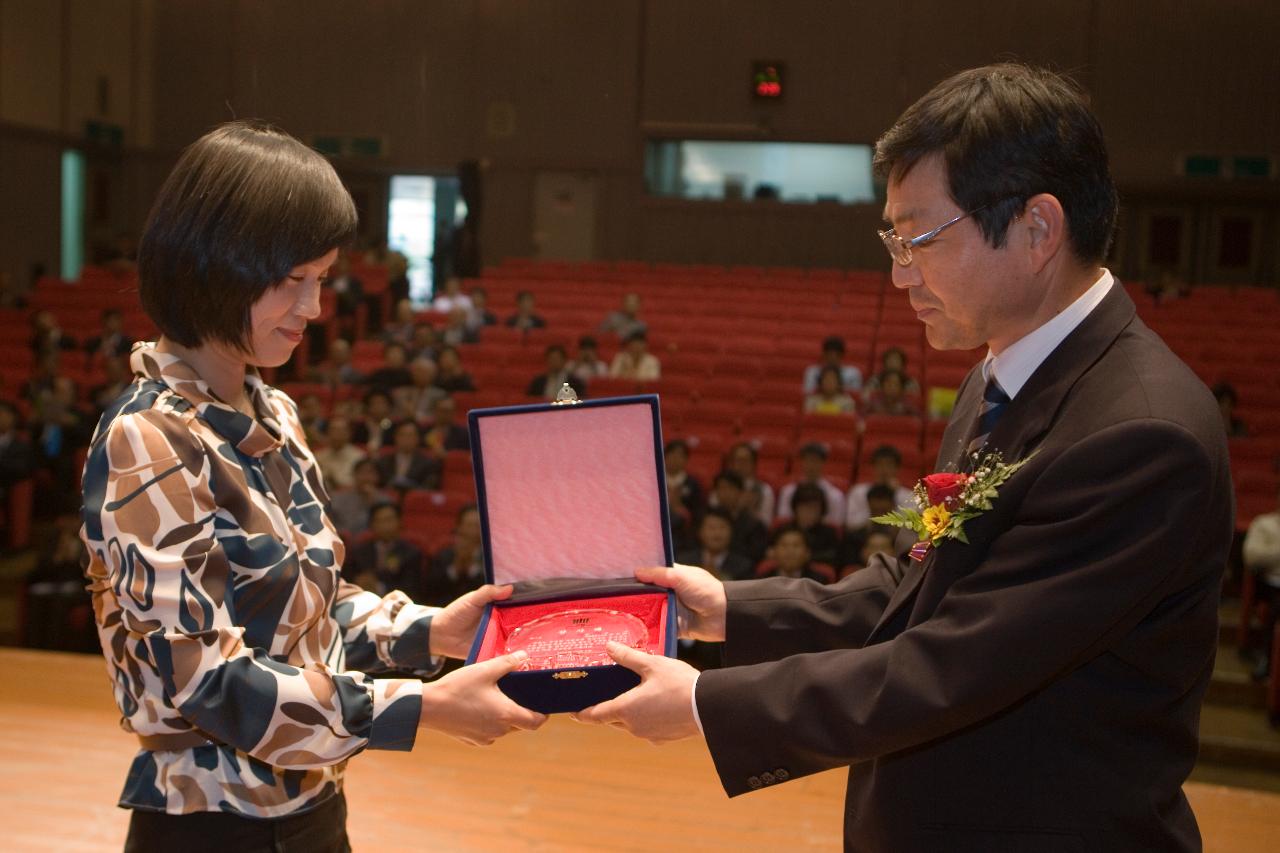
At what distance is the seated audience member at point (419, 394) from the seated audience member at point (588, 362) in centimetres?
91

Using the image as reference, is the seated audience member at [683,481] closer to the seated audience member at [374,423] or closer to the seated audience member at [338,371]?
the seated audience member at [374,423]

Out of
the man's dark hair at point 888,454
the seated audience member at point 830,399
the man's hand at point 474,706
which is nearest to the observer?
the man's hand at point 474,706

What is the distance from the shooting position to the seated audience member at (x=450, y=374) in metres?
7.52

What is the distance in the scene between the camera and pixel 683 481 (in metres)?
5.87

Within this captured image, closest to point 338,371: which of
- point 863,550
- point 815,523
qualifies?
point 815,523

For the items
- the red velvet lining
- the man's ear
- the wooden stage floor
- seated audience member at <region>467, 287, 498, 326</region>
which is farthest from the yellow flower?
seated audience member at <region>467, 287, 498, 326</region>

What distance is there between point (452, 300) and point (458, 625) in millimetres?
8274

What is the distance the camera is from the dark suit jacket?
4.10 feet

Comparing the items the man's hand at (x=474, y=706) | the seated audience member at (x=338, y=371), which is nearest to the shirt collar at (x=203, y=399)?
the man's hand at (x=474, y=706)

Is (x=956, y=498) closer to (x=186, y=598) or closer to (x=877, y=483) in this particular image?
(x=186, y=598)

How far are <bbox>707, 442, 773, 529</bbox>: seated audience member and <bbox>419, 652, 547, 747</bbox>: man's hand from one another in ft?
13.5

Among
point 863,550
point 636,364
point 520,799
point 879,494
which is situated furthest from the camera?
point 636,364

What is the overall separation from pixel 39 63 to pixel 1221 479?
1337 centimetres

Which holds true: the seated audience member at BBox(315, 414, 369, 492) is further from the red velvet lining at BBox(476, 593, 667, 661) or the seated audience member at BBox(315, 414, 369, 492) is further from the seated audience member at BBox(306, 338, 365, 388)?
the red velvet lining at BBox(476, 593, 667, 661)
